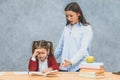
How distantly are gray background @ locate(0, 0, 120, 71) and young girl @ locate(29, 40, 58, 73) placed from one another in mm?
1627

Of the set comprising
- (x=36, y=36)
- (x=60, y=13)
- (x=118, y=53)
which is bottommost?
(x=118, y=53)

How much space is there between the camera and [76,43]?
12.8 ft

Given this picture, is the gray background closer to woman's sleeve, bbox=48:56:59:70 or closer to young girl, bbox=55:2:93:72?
young girl, bbox=55:2:93:72

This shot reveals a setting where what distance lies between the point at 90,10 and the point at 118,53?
887 mm

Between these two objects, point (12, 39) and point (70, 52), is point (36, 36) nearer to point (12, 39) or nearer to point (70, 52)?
point (12, 39)

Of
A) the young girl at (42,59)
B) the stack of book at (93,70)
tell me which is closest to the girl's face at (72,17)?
the young girl at (42,59)

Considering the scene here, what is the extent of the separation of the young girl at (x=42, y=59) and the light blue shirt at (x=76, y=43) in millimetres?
255

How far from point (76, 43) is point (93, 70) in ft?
2.12

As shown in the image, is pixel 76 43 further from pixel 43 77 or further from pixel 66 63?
pixel 43 77

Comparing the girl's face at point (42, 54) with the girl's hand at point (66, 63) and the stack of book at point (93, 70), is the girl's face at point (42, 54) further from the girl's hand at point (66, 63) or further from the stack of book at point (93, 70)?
the stack of book at point (93, 70)

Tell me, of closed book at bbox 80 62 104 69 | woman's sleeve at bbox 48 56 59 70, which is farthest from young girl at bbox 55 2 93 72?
closed book at bbox 80 62 104 69

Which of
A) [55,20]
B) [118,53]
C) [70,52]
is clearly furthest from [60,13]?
[70,52]

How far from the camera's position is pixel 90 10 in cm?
543

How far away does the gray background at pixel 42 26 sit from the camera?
5.36 m
